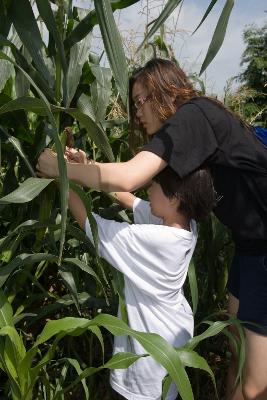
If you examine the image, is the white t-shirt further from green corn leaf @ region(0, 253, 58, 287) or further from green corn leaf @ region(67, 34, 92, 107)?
green corn leaf @ region(67, 34, 92, 107)

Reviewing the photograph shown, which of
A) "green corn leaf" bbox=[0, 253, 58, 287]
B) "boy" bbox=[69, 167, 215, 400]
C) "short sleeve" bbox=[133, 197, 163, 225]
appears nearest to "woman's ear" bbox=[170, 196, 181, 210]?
"boy" bbox=[69, 167, 215, 400]

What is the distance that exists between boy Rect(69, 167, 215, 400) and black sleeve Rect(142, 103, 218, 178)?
0.18 ft

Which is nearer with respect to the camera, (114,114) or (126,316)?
(126,316)

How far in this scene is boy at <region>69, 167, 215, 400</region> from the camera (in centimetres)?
98

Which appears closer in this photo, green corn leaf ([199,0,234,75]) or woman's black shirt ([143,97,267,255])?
green corn leaf ([199,0,234,75])

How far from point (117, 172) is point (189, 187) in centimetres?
17

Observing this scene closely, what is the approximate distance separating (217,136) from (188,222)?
0.62ft

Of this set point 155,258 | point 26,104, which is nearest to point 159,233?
point 155,258

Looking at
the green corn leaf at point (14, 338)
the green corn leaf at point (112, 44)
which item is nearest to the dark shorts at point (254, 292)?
the green corn leaf at point (14, 338)

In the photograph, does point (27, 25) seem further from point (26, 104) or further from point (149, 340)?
point (149, 340)

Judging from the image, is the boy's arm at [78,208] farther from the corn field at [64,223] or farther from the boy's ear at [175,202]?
the boy's ear at [175,202]

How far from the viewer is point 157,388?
1.03 metres

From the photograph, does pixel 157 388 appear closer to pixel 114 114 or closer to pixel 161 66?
pixel 161 66

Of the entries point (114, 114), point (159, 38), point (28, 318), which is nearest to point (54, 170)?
point (28, 318)
